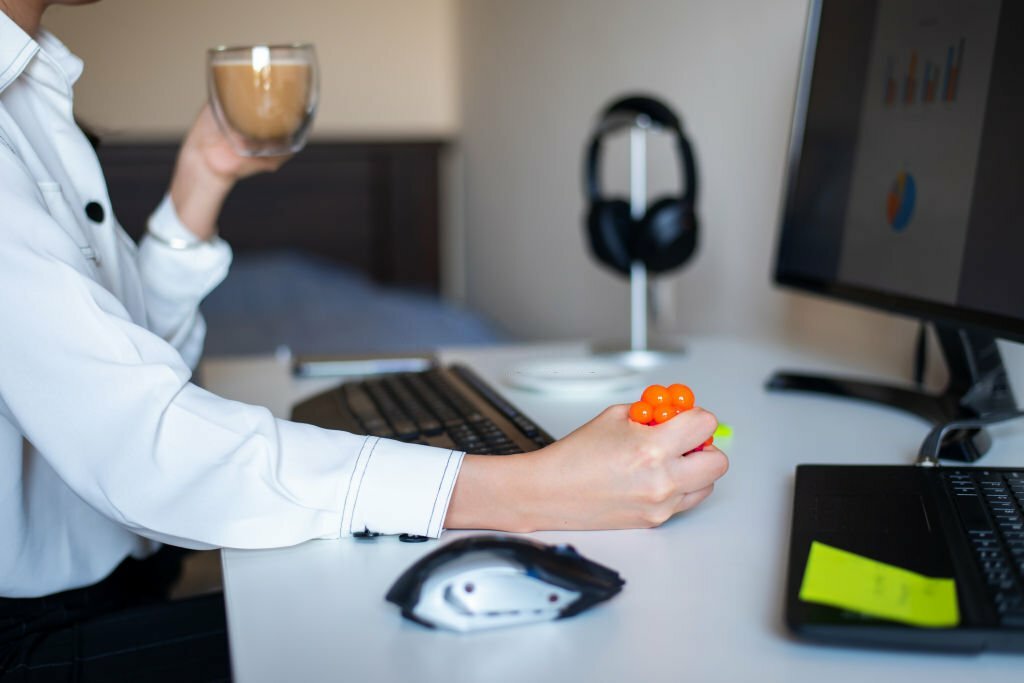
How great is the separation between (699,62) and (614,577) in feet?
3.86

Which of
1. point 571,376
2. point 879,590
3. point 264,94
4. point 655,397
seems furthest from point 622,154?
point 879,590

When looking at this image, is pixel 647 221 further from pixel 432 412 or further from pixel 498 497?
pixel 498 497

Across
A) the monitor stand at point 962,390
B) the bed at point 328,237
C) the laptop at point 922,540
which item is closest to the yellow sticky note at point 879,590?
the laptop at point 922,540

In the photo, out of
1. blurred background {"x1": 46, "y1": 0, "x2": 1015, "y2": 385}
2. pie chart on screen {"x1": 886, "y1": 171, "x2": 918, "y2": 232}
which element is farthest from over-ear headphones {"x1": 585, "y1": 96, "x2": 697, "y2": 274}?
pie chart on screen {"x1": 886, "y1": 171, "x2": 918, "y2": 232}

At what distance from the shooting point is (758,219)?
4.45 ft

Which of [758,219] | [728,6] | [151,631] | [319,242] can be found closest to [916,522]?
[151,631]

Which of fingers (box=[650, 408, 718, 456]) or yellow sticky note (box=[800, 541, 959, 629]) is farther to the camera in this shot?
fingers (box=[650, 408, 718, 456])

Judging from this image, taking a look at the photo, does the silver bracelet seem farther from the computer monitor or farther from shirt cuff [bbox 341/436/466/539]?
the computer monitor

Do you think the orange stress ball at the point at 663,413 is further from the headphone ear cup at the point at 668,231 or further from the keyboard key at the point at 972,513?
the headphone ear cup at the point at 668,231

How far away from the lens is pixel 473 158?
286 centimetres

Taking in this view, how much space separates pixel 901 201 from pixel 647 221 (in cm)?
33

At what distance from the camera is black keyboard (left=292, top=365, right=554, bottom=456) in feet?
2.40

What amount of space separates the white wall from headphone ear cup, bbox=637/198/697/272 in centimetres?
22

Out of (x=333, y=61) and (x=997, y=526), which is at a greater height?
(x=333, y=61)
